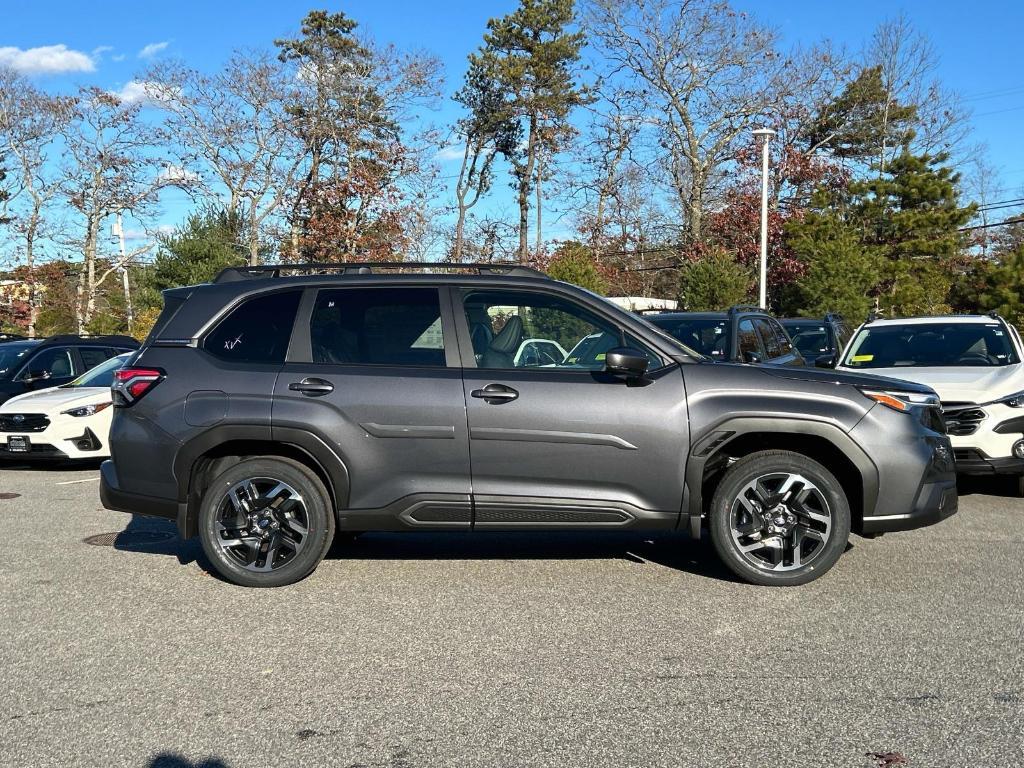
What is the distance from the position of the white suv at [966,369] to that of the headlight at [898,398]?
270cm

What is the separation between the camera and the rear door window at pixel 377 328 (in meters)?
6.31

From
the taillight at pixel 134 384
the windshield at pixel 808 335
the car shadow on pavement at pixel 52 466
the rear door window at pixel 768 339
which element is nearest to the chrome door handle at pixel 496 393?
the taillight at pixel 134 384

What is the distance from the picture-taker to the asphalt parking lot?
3924 mm

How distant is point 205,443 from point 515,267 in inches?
88.3

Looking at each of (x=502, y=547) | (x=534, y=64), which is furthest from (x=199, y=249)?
(x=502, y=547)

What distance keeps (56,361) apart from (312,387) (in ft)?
35.0

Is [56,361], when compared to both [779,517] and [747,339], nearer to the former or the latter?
[747,339]

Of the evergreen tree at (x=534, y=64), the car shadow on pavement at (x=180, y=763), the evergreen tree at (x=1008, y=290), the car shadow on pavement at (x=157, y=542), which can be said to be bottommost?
the car shadow on pavement at (x=180, y=763)

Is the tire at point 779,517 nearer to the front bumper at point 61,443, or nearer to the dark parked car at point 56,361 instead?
the front bumper at point 61,443

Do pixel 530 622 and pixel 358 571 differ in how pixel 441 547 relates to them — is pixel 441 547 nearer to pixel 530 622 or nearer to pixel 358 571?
pixel 358 571

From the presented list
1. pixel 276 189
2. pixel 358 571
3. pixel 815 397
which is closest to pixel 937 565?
pixel 815 397

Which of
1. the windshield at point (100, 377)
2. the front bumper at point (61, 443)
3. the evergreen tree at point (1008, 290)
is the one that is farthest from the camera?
the evergreen tree at point (1008, 290)

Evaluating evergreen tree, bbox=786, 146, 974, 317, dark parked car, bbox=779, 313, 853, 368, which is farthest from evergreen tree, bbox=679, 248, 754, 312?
dark parked car, bbox=779, 313, 853, 368

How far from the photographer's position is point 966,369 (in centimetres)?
1004
